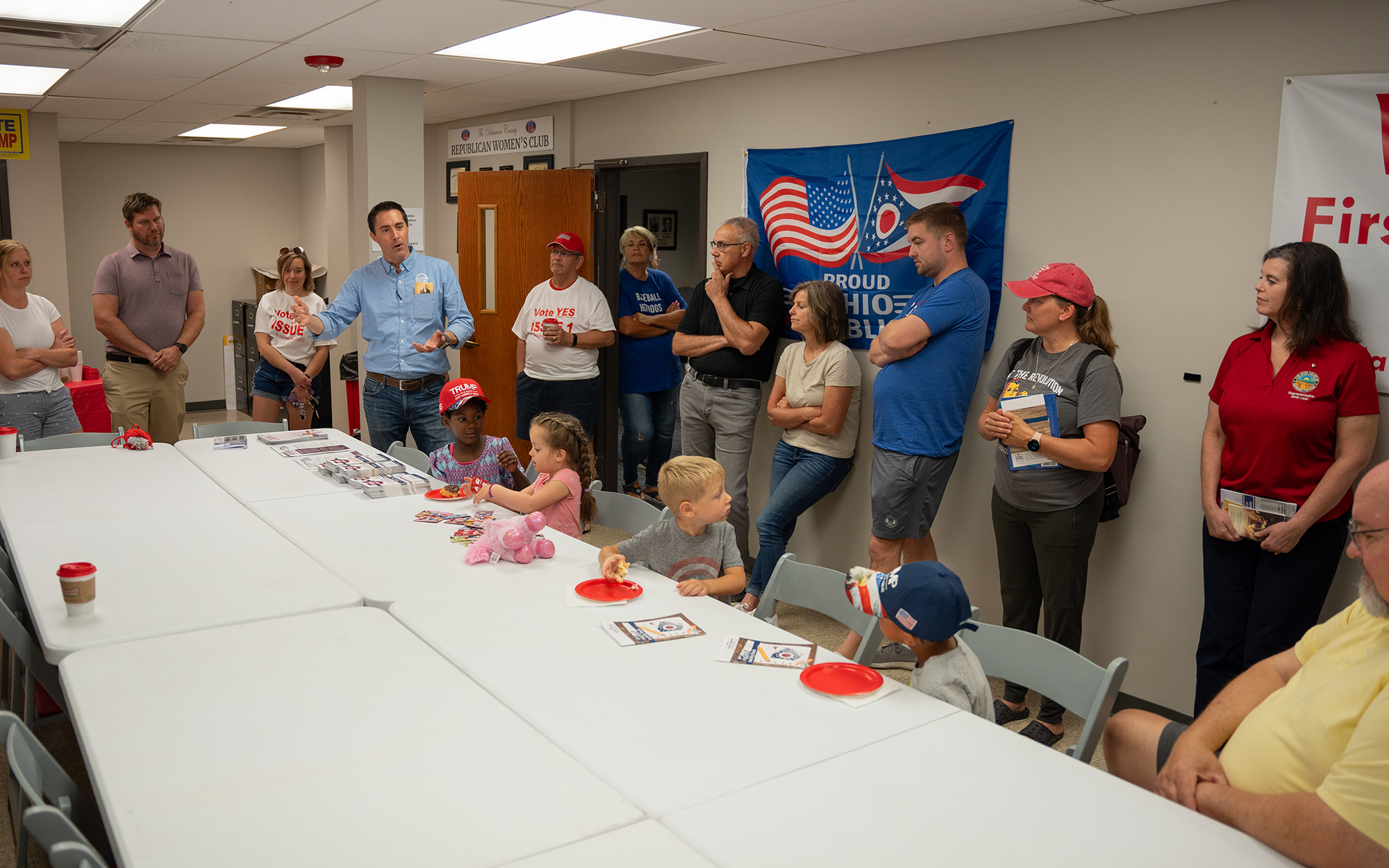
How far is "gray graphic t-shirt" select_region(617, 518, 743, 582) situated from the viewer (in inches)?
116

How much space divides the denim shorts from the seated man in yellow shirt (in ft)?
18.2

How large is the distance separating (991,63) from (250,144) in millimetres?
8899

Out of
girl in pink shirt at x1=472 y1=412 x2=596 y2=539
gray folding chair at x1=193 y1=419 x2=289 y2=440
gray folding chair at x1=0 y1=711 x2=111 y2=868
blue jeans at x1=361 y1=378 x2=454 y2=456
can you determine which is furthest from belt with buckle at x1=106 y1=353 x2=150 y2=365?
gray folding chair at x1=0 y1=711 x2=111 y2=868

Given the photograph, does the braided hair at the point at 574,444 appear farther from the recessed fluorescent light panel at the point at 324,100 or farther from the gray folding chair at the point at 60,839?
the recessed fluorescent light panel at the point at 324,100

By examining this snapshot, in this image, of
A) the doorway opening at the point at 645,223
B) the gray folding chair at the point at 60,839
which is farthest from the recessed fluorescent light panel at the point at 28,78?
the gray folding chair at the point at 60,839

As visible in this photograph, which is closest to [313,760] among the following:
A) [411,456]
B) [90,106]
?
[411,456]

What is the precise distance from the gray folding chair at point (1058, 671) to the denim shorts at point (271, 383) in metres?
5.08

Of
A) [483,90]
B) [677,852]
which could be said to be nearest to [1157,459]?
[677,852]

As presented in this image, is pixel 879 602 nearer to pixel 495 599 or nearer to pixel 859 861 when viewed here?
pixel 859 861

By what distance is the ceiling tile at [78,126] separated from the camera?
7.96m

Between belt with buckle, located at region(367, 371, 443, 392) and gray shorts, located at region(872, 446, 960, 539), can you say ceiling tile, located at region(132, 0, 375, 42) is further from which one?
gray shorts, located at region(872, 446, 960, 539)

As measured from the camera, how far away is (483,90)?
606 centimetres

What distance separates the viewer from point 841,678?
2.07 meters

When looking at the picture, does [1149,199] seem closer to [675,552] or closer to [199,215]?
[675,552]
